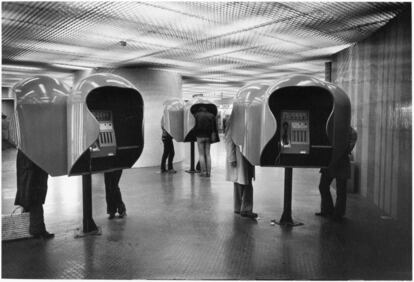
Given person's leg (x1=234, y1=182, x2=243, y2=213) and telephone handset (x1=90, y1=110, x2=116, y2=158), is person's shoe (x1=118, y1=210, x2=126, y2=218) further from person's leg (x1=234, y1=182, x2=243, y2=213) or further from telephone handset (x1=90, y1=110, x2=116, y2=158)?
person's leg (x1=234, y1=182, x2=243, y2=213)

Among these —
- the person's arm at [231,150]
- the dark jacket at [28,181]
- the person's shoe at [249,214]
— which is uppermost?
the person's arm at [231,150]

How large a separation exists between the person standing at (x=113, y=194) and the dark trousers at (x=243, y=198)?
147 cm

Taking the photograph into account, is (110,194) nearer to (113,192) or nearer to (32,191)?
(113,192)

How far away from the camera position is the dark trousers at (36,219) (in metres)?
3.87

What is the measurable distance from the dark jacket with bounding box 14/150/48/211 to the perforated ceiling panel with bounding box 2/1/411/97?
1.47 meters

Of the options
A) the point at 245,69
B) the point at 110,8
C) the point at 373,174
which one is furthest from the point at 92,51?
the point at 373,174

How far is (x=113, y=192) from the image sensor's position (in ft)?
15.1

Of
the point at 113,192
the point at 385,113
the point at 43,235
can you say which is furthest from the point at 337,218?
the point at 43,235

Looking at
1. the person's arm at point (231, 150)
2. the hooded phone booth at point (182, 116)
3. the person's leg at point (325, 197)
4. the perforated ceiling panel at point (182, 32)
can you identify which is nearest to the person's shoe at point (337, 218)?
the person's leg at point (325, 197)

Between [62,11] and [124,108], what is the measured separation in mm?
1242

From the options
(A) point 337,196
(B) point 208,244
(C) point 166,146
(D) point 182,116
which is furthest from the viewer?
(D) point 182,116

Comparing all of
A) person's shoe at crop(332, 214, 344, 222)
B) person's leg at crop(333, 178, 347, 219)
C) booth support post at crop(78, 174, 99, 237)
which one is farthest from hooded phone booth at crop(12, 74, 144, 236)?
person's shoe at crop(332, 214, 344, 222)

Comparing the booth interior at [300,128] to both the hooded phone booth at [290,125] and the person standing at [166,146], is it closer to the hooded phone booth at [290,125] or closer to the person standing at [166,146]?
the hooded phone booth at [290,125]

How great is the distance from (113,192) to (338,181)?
2.80 metres
